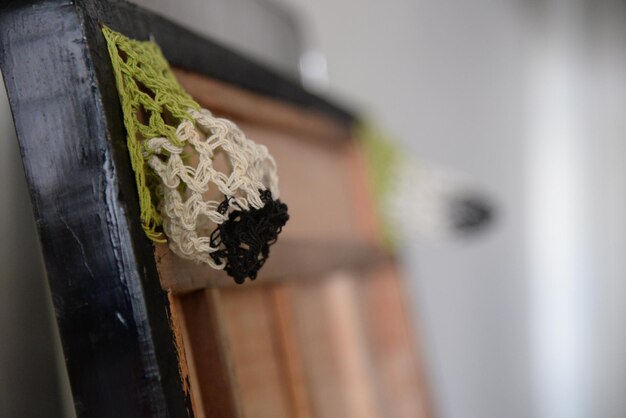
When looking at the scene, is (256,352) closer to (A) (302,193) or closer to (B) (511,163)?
(A) (302,193)

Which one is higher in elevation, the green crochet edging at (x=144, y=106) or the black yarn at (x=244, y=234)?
the green crochet edging at (x=144, y=106)

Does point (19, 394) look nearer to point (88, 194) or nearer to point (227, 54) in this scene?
point (88, 194)

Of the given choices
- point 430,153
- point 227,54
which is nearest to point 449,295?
point 430,153

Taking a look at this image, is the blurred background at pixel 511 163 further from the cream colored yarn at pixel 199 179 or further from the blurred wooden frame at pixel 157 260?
the cream colored yarn at pixel 199 179

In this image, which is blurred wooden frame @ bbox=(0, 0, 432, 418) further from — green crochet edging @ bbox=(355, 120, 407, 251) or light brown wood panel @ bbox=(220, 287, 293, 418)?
green crochet edging @ bbox=(355, 120, 407, 251)

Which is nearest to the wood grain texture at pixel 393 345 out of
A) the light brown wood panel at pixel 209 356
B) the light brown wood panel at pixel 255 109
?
the light brown wood panel at pixel 255 109

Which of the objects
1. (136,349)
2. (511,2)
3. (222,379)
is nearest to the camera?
(136,349)
